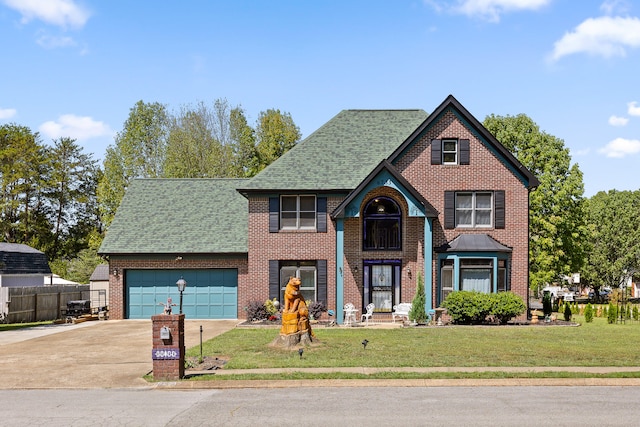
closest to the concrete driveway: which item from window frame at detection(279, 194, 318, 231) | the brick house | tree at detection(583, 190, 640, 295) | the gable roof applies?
the brick house

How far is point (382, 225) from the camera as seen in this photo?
96.5 ft

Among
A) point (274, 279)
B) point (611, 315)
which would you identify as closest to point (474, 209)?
point (611, 315)

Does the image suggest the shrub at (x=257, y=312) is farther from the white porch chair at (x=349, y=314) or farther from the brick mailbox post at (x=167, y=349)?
the brick mailbox post at (x=167, y=349)

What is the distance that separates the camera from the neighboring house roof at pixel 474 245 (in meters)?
27.5

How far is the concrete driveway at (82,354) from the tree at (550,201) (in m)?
24.5

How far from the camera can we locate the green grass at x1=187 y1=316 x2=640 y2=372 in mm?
16375

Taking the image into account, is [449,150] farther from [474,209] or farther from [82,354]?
[82,354]

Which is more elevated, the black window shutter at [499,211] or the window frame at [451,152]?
the window frame at [451,152]

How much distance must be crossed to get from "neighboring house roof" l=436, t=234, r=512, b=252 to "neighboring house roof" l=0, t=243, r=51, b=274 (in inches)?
1072

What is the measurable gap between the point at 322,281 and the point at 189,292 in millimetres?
6940

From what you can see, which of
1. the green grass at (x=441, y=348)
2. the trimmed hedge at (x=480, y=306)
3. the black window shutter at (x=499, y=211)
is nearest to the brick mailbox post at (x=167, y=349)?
the green grass at (x=441, y=348)

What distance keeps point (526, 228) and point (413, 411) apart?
1883 centimetres

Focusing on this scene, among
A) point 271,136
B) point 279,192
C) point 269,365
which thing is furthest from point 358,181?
point 271,136

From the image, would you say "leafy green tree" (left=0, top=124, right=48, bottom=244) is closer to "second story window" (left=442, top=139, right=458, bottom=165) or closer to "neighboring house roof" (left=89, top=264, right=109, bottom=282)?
"neighboring house roof" (left=89, top=264, right=109, bottom=282)
